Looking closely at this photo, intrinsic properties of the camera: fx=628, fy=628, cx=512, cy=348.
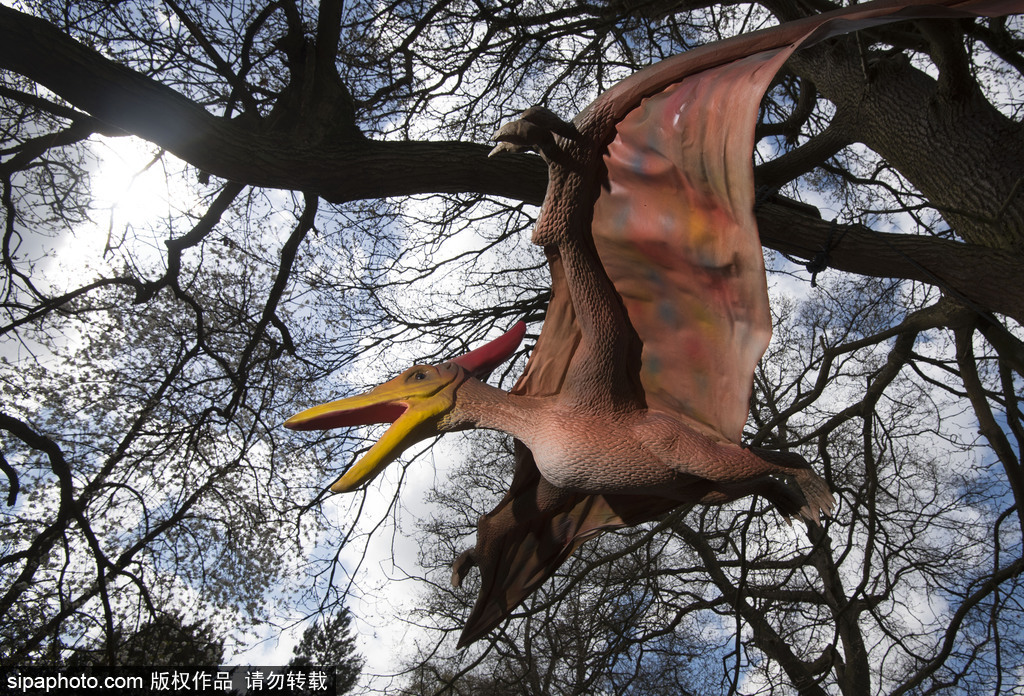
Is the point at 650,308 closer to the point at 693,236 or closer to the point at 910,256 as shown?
the point at 693,236

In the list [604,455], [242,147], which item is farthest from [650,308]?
[242,147]

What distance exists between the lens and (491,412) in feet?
6.48

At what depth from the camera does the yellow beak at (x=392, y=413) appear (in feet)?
5.98

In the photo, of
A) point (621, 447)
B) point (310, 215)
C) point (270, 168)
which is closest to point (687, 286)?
point (621, 447)

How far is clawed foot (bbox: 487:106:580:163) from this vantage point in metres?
1.54

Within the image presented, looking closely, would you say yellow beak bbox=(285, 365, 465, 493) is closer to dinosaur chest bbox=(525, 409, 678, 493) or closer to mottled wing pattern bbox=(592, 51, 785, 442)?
dinosaur chest bbox=(525, 409, 678, 493)

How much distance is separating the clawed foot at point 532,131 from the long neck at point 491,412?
0.77 meters

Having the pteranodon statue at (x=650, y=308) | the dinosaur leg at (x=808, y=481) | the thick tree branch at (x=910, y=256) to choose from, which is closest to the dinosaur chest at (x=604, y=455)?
the pteranodon statue at (x=650, y=308)

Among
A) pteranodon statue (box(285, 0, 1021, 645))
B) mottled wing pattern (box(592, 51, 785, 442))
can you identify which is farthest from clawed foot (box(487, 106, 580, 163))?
mottled wing pattern (box(592, 51, 785, 442))

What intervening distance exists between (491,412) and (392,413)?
0.32 m

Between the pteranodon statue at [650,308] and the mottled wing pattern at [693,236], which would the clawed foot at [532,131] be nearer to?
the pteranodon statue at [650,308]

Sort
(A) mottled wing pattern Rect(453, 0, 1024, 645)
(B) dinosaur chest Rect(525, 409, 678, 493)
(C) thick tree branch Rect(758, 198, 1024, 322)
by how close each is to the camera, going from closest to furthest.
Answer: (A) mottled wing pattern Rect(453, 0, 1024, 645) → (B) dinosaur chest Rect(525, 409, 678, 493) → (C) thick tree branch Rect(758, 198, 1024, 322)

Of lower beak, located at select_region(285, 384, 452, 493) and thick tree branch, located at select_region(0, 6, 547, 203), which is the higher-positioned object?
thick tree branch, located at select_region(0, 6, 547, 203)

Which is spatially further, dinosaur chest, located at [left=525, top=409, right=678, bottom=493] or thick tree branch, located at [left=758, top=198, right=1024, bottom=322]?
thick tree branch, located at [left=758, top=198, right=1024, bottom=322]
